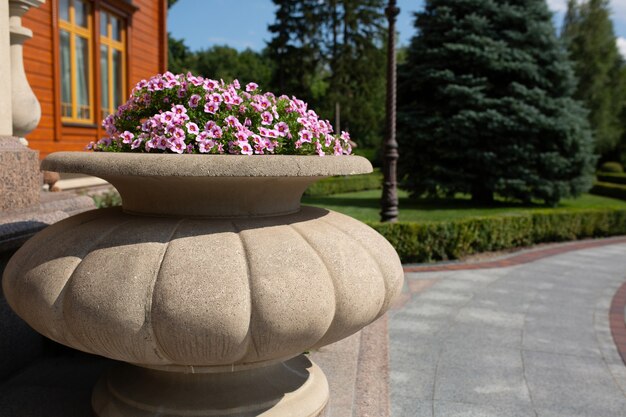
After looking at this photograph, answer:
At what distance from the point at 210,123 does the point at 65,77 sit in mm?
7662

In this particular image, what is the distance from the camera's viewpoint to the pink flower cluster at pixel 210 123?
264 cm

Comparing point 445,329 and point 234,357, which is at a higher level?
point 234,357

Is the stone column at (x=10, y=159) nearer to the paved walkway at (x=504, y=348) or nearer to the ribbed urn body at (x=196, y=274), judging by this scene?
the ribbed urn body at (x=196, y=274)

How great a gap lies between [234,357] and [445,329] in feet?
12.2

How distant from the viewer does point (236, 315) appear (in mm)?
2203

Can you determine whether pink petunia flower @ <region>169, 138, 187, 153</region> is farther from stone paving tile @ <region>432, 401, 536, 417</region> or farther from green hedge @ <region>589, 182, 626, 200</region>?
green hedge @ <region>589, 182, 626, 200</region>

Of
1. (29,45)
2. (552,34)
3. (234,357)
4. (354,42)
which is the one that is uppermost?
(354,42)

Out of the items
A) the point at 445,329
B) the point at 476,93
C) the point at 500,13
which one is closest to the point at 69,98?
the point at 445,329

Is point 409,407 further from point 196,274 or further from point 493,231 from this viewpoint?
point 493,231

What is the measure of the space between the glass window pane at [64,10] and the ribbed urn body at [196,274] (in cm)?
738

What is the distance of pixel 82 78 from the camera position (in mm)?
9594

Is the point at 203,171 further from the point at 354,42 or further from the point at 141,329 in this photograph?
the point at 354,42

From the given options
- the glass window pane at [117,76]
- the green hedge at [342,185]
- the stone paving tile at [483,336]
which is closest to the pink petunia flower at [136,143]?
the stone paving tile at [483,336]

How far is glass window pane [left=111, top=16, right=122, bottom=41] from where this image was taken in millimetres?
10361
